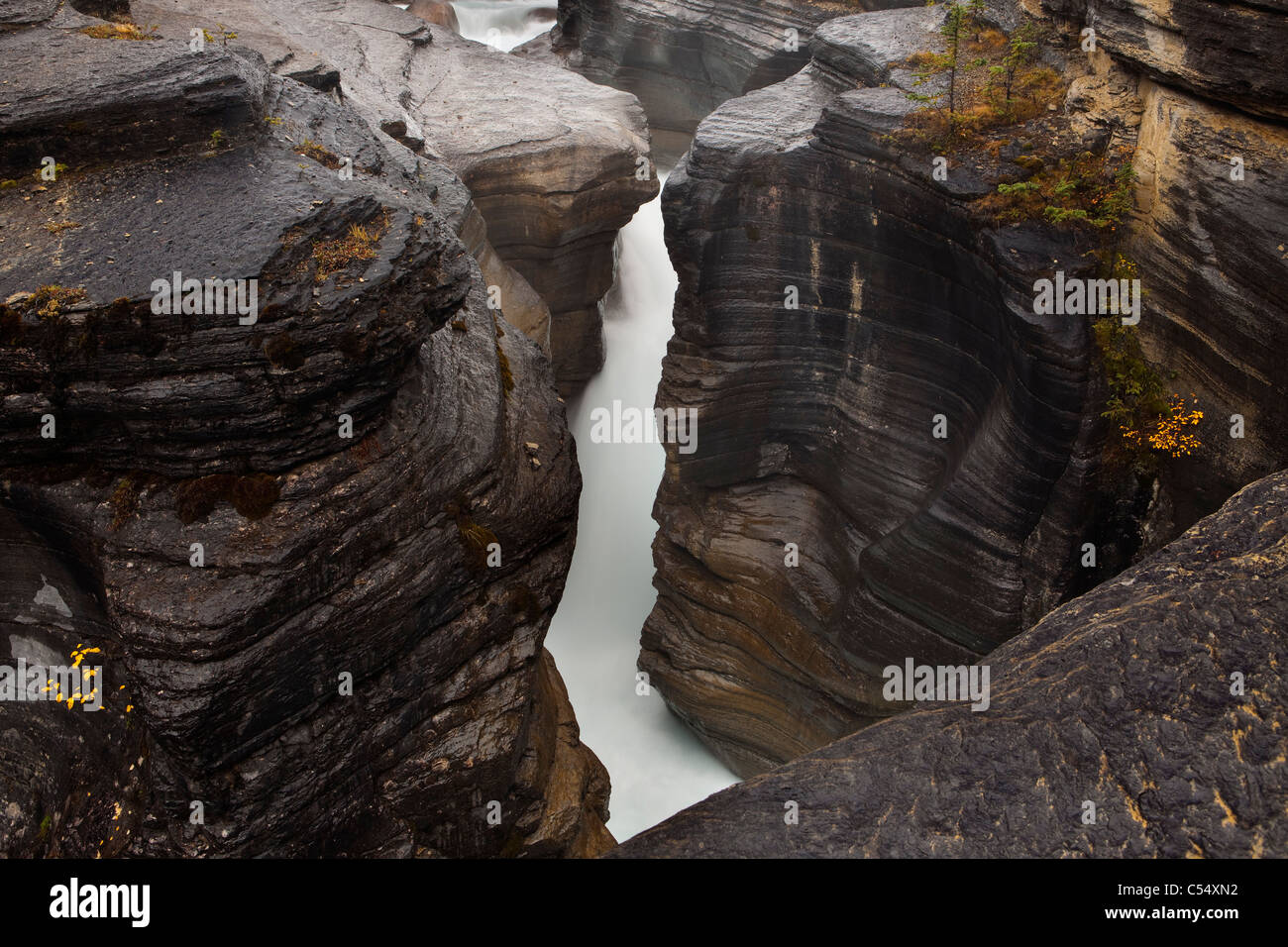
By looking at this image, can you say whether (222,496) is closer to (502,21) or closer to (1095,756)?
(1095,756)

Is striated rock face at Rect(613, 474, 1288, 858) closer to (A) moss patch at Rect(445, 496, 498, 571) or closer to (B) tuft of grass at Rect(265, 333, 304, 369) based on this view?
(A) moss patch at Rect(445, 496, 498, 571)

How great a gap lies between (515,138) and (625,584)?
838 centimetres

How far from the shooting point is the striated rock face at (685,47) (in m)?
22.4

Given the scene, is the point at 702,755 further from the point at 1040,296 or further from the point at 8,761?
the point at 8,761

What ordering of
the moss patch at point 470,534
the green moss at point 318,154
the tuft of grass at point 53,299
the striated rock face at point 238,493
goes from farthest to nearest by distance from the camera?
the green moss at point 318,154 → the moss patch at point 470,534 → the striated rock face at point 238,493 → the tuft of grass at point 53,299

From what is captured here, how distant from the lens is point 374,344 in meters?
8.84

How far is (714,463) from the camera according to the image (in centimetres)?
1608

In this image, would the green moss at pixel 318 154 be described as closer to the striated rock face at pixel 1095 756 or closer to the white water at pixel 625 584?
the striated rock face at pixel 1095 756

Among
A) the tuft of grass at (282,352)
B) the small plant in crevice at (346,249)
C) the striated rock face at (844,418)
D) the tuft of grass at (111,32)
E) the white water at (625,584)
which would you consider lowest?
the white water at (625,584)

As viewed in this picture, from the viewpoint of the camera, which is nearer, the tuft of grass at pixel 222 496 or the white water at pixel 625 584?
the tuft of grass at pixel 222 496

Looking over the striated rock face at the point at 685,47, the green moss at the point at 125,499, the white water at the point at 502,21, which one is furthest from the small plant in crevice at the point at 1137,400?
the white water at the point at 502,21

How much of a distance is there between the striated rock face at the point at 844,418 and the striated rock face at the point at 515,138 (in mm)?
4066
